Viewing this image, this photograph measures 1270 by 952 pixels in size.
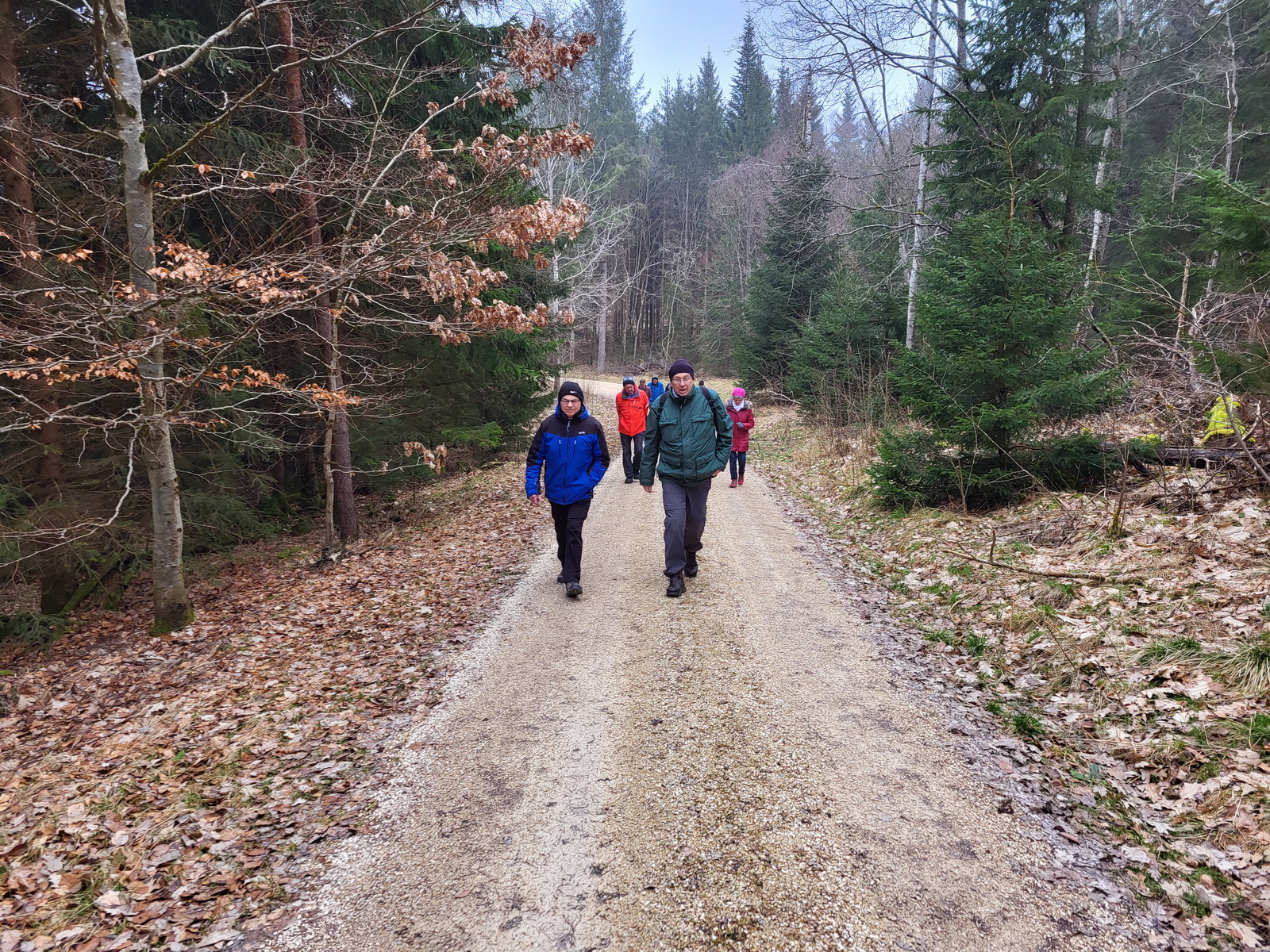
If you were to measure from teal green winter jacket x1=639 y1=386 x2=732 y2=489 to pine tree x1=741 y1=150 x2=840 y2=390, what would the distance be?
15.7 meters

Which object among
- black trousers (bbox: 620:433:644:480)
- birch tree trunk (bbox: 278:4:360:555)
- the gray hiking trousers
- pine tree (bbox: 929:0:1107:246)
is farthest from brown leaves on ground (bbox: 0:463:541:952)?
pine tree (bbox: 929:0:1107:246)

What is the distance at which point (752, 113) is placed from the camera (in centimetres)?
4378

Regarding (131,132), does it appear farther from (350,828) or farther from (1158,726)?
(1158,726)

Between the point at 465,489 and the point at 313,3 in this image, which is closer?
the point at 313,3

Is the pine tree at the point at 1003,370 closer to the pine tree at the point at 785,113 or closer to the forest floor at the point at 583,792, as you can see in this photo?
the forest floor at the point at 583,792

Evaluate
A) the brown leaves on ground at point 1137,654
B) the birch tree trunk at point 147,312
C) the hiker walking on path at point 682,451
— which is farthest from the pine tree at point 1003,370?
the birch tree trunk at point 147,312

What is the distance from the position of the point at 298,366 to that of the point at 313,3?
17.9ft

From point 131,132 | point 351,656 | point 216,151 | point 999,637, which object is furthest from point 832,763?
point 216,151

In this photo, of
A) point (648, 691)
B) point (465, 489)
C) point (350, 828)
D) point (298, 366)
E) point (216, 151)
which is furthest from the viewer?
point (465, 489)

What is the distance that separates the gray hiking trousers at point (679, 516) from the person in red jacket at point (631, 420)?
18.7 ft

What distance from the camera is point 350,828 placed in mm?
3422

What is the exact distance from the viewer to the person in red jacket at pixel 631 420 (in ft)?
41.7

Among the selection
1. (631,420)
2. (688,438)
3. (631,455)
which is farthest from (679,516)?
(631,455)

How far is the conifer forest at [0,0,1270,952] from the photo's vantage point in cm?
371
